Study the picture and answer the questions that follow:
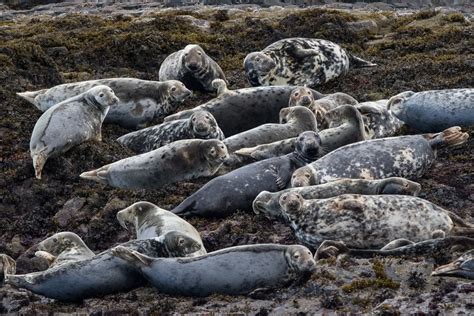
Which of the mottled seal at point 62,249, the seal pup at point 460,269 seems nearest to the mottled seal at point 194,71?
the mottled seal at point 62,249

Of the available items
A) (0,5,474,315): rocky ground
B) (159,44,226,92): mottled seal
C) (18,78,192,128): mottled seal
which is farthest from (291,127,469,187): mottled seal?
(159,44,226,92): mottled seal

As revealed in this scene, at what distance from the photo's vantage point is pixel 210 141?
10688mm

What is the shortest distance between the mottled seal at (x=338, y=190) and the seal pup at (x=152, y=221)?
637 mm

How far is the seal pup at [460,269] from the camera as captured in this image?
7426 mm

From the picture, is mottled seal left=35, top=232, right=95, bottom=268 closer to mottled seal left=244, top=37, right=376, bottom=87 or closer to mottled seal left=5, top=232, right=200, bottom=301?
mottled seal left=5, top=232, right=200, bottom=301

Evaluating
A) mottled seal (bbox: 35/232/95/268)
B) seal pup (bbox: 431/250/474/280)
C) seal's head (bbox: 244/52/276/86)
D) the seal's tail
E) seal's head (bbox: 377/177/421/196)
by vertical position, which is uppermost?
seal pup (bbox: 431/250/474/280)

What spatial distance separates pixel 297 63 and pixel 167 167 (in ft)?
13.2

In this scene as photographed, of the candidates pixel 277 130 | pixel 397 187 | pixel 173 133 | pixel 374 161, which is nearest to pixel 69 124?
pixel 173 133

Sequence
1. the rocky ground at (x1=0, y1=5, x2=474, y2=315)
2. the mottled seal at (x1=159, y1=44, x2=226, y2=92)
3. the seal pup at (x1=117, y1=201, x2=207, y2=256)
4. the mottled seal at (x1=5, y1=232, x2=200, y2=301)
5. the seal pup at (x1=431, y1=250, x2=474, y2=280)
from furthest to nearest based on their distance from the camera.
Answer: the mottled seal at (x1=159, y1=44, x2=226, y2=92) → the seal pup at (x1=117, y1=201, x2=207, y2=256) → the mottled seal at (x1=5, y1=232, x2=200, y2=301) → the rocky ground at (x1=0, y1=5, x2=474, y2=315) → the seal pup at (x1=431, y1=250, x2=474, y2=280)

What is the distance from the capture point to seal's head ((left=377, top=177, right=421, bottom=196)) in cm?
912

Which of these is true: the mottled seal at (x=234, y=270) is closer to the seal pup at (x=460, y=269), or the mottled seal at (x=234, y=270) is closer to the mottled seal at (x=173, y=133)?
the seal pup at (x=460, y=269)

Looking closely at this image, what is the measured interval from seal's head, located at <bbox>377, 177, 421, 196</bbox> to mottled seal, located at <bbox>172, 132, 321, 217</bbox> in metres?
1.13

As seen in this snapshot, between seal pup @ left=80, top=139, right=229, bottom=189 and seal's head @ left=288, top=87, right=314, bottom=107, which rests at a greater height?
seal's head @ left=288, top=87, right=314, bottom=107

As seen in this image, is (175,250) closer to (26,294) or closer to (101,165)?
(26,294)
